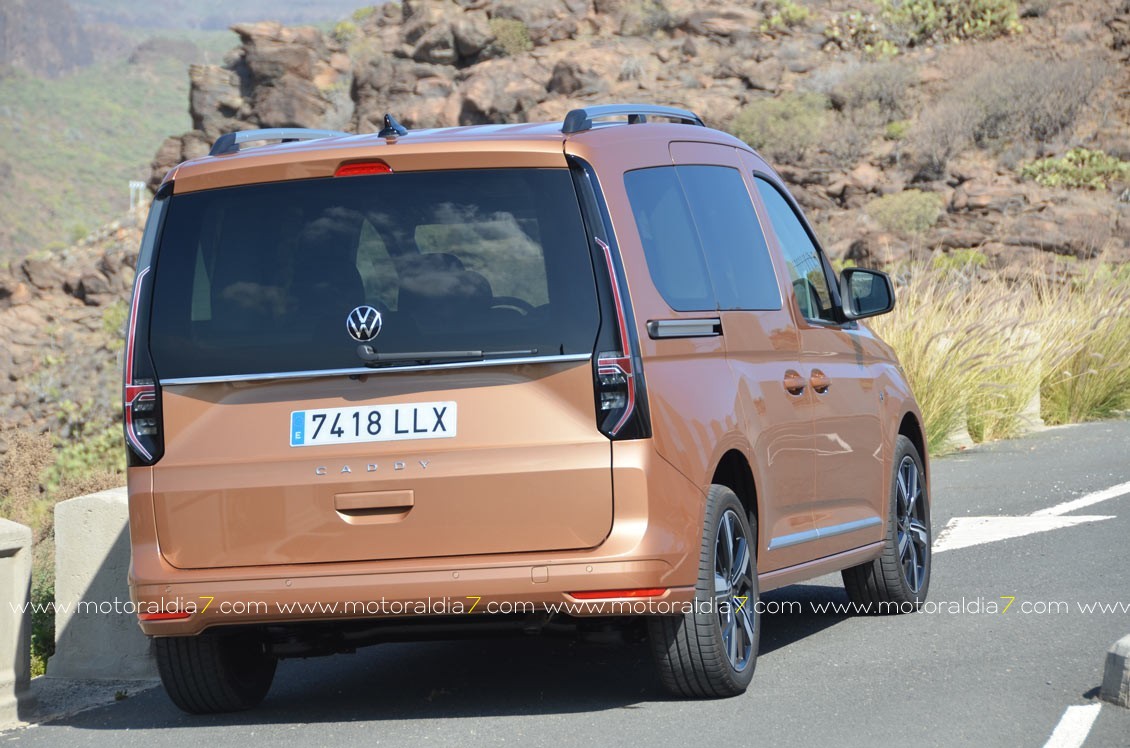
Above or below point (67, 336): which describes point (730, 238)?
above

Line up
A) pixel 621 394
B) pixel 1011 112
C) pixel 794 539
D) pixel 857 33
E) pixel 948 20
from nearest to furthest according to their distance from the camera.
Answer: pixel 621 394, pixel 794 539, pixel 1011 112, pixel 948 20, pixel 857 33

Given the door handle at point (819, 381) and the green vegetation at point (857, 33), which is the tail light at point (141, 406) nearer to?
the door handle at point (819, 381)

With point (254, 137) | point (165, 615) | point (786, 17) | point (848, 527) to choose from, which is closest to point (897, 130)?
point (786, 17)

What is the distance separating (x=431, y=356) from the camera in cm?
570

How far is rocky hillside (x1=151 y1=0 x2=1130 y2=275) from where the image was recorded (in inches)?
1526

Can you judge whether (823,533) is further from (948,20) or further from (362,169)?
(948,20)

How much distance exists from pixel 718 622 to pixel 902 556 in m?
2.34

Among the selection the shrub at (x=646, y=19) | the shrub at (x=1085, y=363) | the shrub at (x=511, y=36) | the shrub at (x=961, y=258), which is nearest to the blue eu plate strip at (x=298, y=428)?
the shrub at (x=1085, y=363)

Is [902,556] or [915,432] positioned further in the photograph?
[915,432]

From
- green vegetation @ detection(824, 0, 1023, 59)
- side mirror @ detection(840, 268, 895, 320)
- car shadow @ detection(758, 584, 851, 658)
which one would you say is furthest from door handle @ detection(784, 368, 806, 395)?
green vegetation @ detection(824, 0, 1023, 59)

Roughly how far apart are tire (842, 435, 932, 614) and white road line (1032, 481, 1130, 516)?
10.0 feet

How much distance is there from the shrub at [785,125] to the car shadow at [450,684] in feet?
122

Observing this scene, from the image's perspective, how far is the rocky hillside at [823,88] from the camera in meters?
38.8

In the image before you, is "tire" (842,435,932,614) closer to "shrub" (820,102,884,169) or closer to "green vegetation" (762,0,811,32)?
"shrub" (820,102,884,169)
